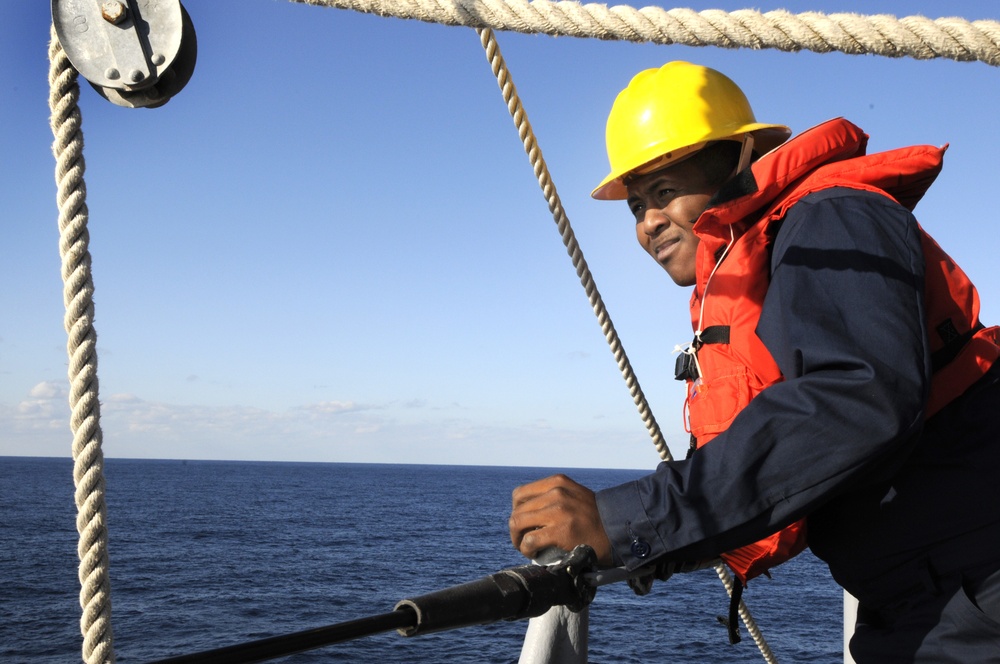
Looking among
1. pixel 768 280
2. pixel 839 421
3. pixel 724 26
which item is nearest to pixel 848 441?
pixel 839 421

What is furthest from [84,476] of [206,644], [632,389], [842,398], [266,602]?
[266,602]

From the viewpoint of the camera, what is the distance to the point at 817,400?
1.20 metres

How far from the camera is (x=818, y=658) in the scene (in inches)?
1321

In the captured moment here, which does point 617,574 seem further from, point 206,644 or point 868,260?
point 206,644

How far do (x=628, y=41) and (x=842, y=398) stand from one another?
0.77 meters

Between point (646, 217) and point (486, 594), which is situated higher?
point (646, 217)

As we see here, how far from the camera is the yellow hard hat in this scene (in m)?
2.07

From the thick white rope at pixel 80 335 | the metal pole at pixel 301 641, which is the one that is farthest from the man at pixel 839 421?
the thick white rope at pixel 80 335

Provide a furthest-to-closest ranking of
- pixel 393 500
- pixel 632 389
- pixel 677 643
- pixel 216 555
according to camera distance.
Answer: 1. pixel 393 500
2. pixel 216 555
3. pixel 677 643
4. pixel 632 389

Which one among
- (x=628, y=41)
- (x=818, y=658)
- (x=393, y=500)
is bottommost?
(x=818, y=658)

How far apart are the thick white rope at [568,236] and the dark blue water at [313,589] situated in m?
24.1

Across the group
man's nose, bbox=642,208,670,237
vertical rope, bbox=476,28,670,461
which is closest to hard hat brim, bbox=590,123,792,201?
man's nose, bbox=642,208,670,237

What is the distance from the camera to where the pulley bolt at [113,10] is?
1401mm

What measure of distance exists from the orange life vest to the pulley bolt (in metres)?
1.14
